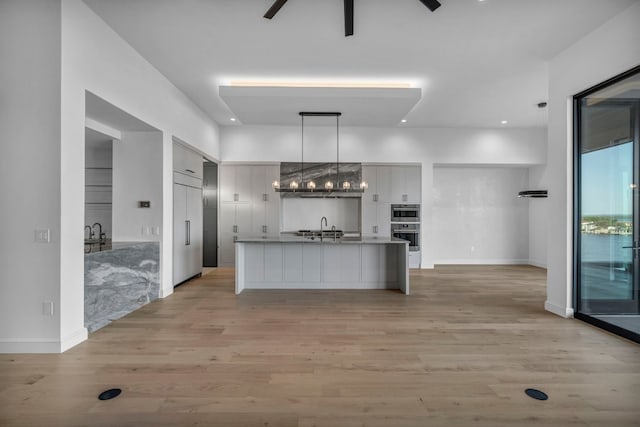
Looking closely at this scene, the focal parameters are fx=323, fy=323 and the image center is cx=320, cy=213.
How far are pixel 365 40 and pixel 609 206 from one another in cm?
326

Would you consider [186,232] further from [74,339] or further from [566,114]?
[566,114]

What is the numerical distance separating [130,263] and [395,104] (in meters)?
4.52

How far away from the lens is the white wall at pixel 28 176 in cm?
282

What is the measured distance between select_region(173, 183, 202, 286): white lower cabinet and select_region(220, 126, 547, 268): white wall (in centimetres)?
175

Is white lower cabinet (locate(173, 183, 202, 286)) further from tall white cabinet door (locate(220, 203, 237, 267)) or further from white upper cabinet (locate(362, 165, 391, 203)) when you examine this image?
white upper cabinet (locate(362, 165, 391, 203))

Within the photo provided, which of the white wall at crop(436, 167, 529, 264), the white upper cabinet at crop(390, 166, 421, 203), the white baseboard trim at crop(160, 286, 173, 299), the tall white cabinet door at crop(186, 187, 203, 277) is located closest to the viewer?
the white baseboard trim at crop(160, 286, 173, 299)

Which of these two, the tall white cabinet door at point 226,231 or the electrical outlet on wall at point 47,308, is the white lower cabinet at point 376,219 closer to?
the tall white cabinet door at point 226,231

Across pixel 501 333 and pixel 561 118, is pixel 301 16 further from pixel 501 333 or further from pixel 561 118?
pixel 501 333

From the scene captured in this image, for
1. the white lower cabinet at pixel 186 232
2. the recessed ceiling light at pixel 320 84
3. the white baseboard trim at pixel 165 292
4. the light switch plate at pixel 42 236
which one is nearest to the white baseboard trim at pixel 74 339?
the light switch plate at pixel 42 236

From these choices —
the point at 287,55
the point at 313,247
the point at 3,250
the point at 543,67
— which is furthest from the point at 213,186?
the point at 543,67

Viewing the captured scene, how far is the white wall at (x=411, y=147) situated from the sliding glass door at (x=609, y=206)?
12.1 ft

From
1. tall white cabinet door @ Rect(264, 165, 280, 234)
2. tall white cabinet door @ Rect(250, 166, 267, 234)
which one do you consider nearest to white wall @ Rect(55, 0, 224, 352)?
tall white cabinet door @ Rect(250, 166, 267, 234)

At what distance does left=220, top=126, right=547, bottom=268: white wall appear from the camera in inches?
286

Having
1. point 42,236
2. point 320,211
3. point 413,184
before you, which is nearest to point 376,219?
point 413,184
